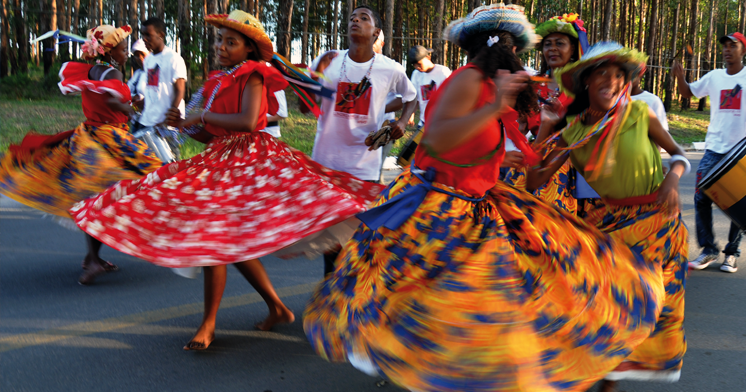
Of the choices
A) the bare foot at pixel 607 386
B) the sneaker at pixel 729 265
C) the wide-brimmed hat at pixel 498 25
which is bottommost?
the sneaker at pixel 729 265

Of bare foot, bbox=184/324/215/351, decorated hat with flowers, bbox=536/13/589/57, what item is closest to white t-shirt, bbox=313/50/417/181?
decorated hat with flowers, bbox=536/13/589/57

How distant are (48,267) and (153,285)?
1009mm

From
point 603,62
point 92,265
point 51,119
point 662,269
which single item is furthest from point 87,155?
point 51,119

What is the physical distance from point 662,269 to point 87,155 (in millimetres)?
3981

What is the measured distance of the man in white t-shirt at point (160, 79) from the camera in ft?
22.4

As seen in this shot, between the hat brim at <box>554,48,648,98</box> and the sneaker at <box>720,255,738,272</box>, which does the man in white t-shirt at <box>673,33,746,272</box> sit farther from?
the hat brim at <box>554,48,648,98</box>

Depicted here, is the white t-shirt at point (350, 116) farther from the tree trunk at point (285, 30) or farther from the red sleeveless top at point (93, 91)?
the tree trunk at point (285, 30)

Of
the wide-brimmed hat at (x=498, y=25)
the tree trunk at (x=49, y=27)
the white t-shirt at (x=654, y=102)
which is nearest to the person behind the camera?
the wide-brimmed hat at (x=498, y=25)

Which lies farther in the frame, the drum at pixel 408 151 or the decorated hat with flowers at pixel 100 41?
the drum at pixel 408 151

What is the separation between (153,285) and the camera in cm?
475

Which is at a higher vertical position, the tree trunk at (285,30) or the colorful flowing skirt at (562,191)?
the tree trunk at (285,30)

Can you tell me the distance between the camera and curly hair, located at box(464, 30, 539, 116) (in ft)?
7.91

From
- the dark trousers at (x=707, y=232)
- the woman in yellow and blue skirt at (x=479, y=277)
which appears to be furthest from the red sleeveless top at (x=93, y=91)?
the dark trousers at (x=707, y=232)

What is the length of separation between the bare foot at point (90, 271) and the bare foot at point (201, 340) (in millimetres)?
1538
